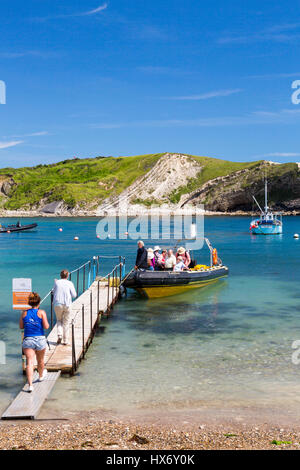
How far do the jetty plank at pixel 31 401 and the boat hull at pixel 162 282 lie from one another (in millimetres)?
13047

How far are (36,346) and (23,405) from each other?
4.53 ft

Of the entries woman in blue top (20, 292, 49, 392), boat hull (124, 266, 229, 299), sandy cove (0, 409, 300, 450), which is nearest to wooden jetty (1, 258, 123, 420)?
sandy cove (0, 409, 300, 450)

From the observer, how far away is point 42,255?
56.4m

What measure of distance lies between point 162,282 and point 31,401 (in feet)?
50.1

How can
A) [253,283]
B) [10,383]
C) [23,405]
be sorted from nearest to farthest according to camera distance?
[23,405], [10,383], [253,283]

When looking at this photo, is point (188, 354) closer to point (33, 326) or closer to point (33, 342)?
point (33, 342)

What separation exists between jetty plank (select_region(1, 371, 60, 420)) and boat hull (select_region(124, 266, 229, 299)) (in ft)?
42.8

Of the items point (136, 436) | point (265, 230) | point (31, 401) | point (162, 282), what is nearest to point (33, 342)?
point (31, 401)

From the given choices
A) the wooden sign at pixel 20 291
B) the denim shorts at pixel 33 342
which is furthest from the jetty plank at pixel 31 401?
the wooden sign at pixel 20 291

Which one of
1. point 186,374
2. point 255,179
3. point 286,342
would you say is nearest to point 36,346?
point 186,374

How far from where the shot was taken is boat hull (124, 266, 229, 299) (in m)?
26.0

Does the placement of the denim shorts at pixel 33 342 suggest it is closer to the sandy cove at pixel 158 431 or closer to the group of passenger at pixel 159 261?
the sandy cove at pixel 158 431

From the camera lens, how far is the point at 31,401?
38.0ft
